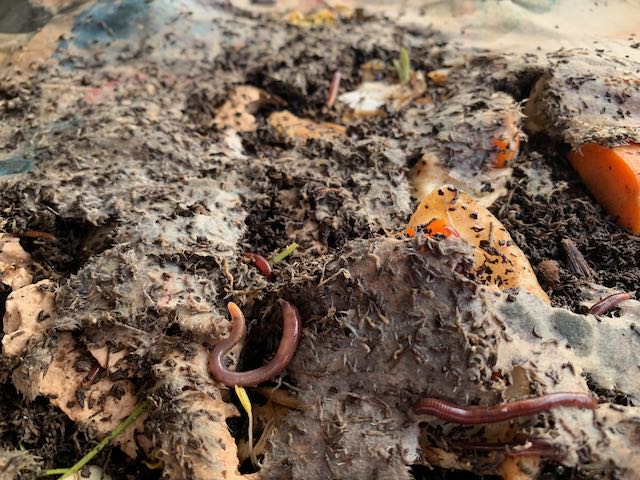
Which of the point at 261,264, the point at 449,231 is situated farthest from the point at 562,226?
the point at 261,264

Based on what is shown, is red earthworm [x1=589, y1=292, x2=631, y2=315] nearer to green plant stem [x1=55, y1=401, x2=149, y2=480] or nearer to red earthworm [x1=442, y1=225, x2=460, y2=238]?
red earthworm [x1=442, y1=225, x2=460, y2=238]

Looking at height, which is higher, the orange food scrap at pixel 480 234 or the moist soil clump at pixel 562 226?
the orange food scrap at pixel 480 234

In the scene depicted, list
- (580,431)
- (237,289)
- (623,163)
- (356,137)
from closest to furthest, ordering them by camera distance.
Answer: (580,431)
(237,289)
(623,163)
(356,137)

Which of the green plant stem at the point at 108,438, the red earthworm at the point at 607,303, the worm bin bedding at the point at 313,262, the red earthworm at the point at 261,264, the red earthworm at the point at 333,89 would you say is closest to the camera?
the worm bin bedding at the point at 313,262

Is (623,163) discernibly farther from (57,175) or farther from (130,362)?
(57,175)

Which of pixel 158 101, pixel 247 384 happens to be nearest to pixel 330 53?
pixel 158 101

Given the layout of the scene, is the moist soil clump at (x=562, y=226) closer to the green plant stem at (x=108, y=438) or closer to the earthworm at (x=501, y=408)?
the earthworm at (x=501, y=408)

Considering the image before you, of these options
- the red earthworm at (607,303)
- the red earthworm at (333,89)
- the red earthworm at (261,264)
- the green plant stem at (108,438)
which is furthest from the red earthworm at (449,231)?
the red earthworm at (333,89)
